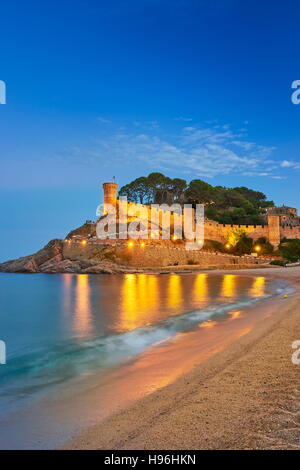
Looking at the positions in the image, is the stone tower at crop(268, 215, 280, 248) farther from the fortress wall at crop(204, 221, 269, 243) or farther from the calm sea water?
the calm sea water

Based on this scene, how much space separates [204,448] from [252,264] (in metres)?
33.1

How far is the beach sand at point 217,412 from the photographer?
2.54 meters

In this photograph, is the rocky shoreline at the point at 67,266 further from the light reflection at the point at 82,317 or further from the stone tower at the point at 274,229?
the light reflection at the point at 82,317

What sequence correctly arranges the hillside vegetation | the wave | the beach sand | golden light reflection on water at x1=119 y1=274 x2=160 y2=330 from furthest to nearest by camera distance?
the hillside vegetation → golden light reflection on water at x1=119 y1=274 x2=160 y2=330 → the wave → the beach sand

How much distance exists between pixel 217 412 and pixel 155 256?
31533mm

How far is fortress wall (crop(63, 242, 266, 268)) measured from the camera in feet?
113

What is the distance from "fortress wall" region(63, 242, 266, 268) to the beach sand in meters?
29.6

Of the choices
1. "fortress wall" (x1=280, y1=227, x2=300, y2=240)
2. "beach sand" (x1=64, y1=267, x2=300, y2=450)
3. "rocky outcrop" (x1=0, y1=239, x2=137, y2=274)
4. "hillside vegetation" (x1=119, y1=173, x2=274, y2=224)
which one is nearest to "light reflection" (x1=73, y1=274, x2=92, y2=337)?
"beach sand" (x1=64, y1=267, x2=300, y2=450)

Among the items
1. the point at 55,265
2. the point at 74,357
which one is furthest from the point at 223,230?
the point at 74,357

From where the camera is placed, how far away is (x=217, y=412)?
3037 mm

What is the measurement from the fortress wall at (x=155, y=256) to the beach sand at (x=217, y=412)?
29.6m

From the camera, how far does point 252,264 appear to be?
33.6 metres

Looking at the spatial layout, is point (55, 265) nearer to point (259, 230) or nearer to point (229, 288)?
point (229, 288)
